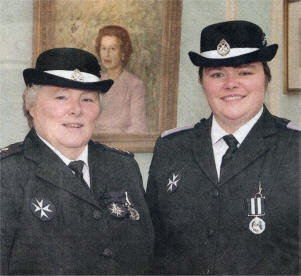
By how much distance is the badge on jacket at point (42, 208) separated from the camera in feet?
4.01

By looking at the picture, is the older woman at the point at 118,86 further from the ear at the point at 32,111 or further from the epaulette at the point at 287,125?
the epaulette at the point at 287,125

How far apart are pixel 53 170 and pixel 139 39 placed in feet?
2.18

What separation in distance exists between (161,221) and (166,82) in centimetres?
55

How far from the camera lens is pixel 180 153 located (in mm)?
1482

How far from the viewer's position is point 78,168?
4.33 ft

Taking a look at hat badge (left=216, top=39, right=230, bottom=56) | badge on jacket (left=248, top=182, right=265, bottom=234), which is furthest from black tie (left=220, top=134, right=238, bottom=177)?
hat badge (left=216, top=39, right=230, bottom=56)

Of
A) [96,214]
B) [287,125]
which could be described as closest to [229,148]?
[287,125]

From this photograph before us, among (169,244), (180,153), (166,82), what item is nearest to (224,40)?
(180,153)

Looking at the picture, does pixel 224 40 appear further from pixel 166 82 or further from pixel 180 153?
pixel 166 82

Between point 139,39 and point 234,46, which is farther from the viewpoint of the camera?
point 139,39

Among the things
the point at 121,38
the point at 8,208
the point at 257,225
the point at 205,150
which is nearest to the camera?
the point at 8,208

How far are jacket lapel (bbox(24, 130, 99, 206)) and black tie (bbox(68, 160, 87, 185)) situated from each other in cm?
2

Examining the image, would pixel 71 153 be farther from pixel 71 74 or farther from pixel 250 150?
pixel 250 150

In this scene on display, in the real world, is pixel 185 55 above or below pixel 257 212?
above
